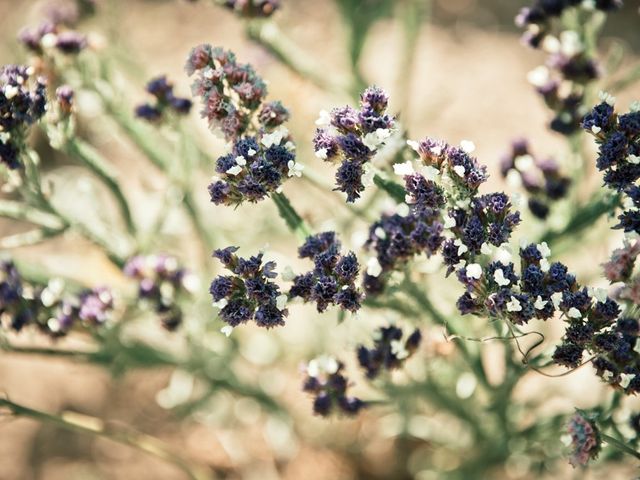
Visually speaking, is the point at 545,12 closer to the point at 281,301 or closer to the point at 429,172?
the point at 429,172

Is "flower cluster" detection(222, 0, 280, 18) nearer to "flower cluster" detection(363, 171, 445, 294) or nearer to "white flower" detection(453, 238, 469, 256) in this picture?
"flower cluster" detection(363, 171, 445, 294)

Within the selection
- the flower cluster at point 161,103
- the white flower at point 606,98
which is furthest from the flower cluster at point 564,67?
the flower cluster at point 161,103

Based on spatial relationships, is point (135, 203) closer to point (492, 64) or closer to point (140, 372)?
point (140, 372)

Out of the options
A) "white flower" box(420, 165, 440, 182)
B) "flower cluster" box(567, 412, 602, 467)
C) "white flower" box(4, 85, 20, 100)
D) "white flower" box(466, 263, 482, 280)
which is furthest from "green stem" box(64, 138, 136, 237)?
"flower cluster" box(567, 412, 602, 467)

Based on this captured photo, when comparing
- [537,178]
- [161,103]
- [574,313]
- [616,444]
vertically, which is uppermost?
[161,103]

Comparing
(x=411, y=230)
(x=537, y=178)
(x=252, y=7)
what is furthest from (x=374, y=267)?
(x=252, y=7)

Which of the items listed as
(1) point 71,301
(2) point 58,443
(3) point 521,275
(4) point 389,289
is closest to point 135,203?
(2) point 58,443
